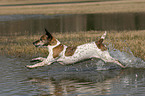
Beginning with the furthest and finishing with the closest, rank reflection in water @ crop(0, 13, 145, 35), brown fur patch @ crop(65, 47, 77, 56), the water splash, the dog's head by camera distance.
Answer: reflection in water @ crop(0, 13, 145, 35), the water splash, brown fur patch @ crop(65, 47, 77, 56), the dog's head

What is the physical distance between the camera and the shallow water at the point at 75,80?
9.22m

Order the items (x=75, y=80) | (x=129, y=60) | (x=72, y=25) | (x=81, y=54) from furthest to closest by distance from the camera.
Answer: (x=72, y=25) < (x=129, y=60) < (x=81, y=54) < (x=75, y=80)

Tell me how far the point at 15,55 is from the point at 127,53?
6006 mm

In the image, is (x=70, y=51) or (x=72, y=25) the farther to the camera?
(x=72, y=25)

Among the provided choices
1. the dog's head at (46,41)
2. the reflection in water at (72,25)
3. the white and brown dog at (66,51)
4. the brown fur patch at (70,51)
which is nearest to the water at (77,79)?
the white and brown dog at (66,51)

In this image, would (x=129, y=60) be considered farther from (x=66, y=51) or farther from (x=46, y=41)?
(x=46, y=41)

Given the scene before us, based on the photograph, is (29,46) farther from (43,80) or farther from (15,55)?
(43,80)

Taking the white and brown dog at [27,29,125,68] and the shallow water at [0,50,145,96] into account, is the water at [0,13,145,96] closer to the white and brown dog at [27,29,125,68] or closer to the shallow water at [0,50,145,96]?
the shallow water at [0,50,145,96]

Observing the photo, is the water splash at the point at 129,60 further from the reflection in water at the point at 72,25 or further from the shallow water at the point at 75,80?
the reflection in water at the point at 72,25

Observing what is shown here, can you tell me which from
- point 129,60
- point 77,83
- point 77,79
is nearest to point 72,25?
point 129,60

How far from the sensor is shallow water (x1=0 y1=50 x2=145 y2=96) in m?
9.22

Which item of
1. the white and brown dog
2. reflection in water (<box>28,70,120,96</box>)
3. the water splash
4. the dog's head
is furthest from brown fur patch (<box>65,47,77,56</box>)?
the water splash

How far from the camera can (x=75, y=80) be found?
1094 cm

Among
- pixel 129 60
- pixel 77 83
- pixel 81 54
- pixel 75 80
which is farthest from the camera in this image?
pixel 129 60
